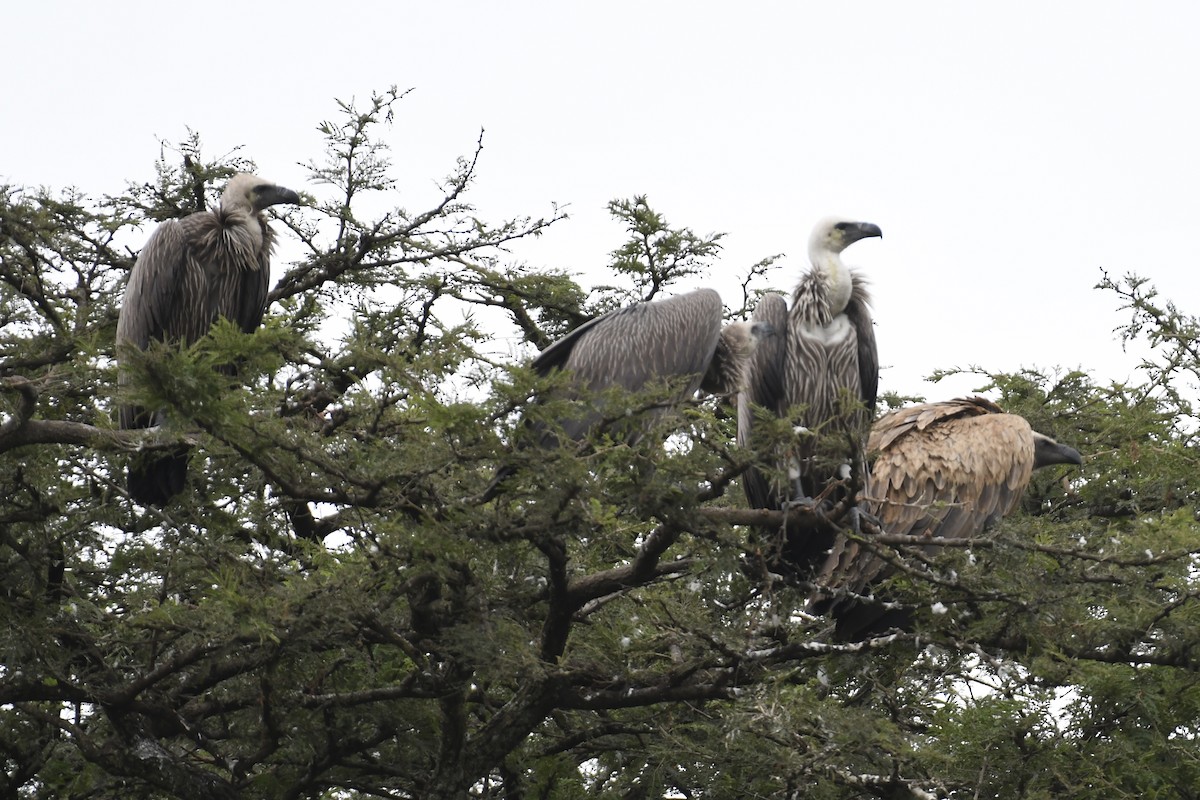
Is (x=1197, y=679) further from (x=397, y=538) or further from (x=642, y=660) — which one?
(x=397, y=538)

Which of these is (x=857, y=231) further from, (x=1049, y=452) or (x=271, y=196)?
(x=271, y=196)

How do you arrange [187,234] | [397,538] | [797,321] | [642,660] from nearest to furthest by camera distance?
[397,538]
[642,660]
[797,321]
[187,234]

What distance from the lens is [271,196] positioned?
841cm

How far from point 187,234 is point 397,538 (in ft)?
13.1

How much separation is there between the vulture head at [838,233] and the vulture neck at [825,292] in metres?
0.18

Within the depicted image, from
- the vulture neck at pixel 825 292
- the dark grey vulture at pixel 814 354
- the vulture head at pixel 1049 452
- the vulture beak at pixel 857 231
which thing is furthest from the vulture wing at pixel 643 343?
the vulture head at pixel 1049 452

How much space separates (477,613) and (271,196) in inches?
158

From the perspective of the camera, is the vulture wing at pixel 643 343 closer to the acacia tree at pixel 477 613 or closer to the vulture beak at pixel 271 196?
the acacia tree at pixel 477 613

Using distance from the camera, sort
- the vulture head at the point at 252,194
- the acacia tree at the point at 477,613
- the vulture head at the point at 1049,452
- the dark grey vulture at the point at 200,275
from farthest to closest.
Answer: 1. the vulture head at the point at 252,194
2. the dark grey vulture at the point at 200,275
3. the vulture head at the point at 1049,452
4. the acacia tree at the point at 477,613

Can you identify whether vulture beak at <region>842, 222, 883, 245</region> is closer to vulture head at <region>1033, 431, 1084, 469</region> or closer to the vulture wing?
the vulture wing

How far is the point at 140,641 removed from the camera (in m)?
5.84

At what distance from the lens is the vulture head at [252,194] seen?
832 centimetres

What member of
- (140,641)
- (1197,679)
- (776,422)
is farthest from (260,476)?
(1197,679)

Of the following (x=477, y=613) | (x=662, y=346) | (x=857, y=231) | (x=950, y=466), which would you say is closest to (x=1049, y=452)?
(x=950, y=466)
